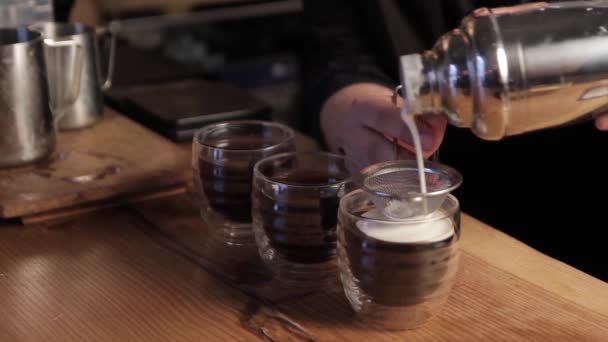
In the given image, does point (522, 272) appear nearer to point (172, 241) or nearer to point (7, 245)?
point (172, 241)

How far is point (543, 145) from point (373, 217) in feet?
2.25

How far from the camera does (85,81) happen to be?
4.33 ft

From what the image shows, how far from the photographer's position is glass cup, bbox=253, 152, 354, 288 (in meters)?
0.85

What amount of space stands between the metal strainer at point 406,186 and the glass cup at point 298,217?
0.14 feet

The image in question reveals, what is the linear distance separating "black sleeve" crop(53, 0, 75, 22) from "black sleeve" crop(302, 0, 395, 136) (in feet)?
1.48

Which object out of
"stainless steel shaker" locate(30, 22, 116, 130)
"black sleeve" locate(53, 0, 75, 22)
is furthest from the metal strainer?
"black sleeve" locate(53, 0, 75, 22)

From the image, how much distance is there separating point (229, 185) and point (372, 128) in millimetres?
189

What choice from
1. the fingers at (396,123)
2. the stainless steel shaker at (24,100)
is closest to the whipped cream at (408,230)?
the fingers at (396,123)

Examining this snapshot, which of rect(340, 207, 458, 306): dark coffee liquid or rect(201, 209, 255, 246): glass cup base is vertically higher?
rect(340, 207, 458, 306): dark coffee liquid

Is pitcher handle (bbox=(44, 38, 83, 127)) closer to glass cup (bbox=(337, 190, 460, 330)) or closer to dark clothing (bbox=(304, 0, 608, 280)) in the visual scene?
dark clothing (bbox=(304, 0, 608, 280))

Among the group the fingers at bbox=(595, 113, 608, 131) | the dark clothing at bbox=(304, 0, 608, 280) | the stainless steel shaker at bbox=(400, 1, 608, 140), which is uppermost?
the stainless steel shaker at bbox=(400, 1, 608, 140)

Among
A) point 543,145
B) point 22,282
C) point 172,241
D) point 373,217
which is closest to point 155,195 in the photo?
point 172,241

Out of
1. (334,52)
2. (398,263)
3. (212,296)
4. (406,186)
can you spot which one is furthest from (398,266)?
(334,52)

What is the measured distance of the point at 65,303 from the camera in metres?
0.85
